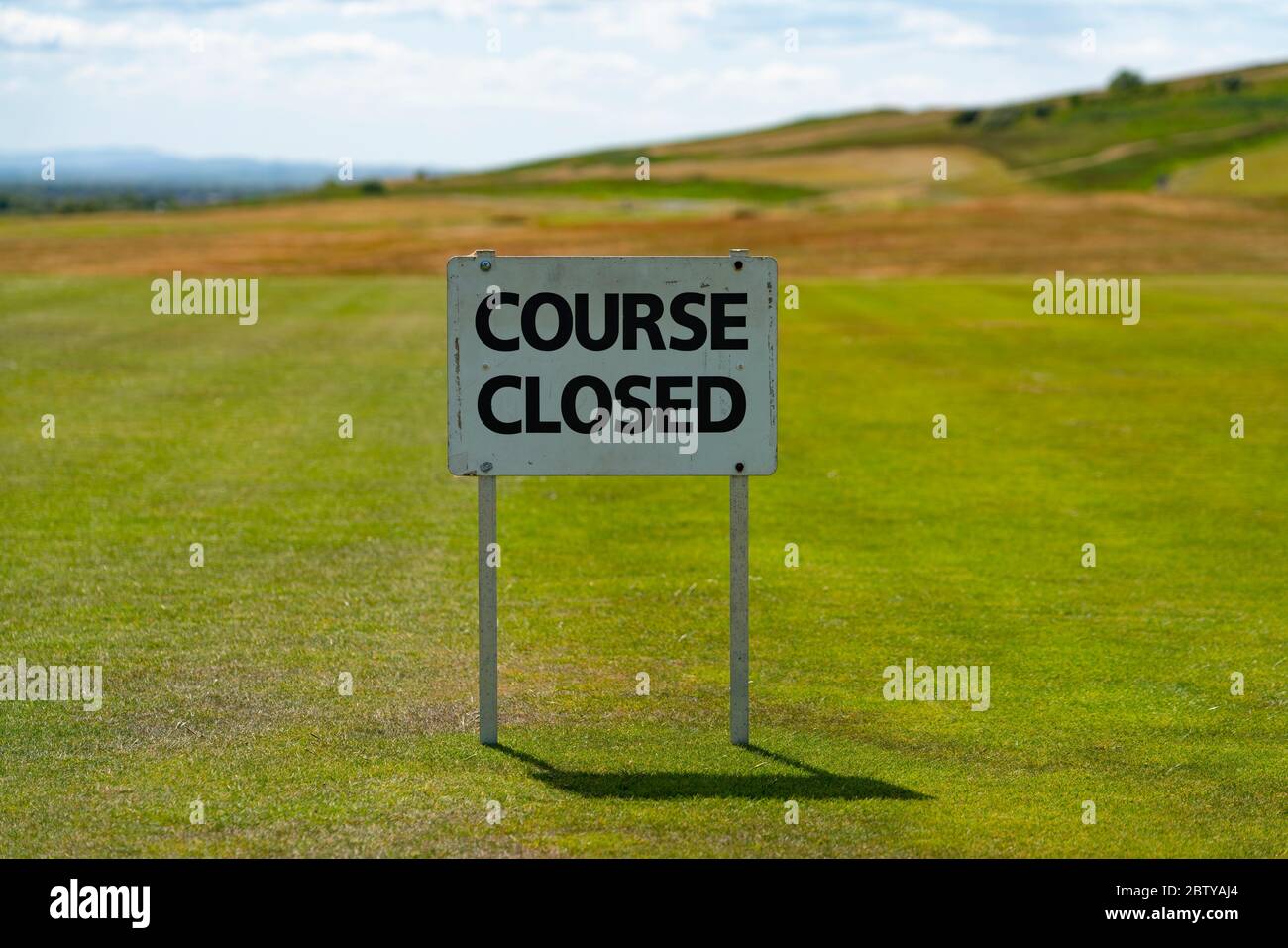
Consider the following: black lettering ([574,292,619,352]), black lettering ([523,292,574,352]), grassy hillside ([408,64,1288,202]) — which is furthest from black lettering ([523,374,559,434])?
grassy hillside ([408,64,1288,202])

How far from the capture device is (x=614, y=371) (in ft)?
26.1

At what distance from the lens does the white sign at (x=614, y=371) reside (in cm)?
786

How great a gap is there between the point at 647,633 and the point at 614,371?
2.78m

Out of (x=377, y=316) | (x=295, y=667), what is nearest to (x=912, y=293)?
(x=377, y=316)

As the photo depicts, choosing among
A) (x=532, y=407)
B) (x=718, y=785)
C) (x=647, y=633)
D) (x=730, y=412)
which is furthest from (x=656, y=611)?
(x=718, y=785)

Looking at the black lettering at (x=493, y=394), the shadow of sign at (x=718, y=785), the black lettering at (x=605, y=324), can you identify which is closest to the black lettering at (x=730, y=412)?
the black lettering at (x=605, y=324)

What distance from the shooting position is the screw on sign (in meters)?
7.85

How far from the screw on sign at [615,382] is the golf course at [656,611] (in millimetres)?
940

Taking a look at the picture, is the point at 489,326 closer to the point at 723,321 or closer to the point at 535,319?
the point at 535,319

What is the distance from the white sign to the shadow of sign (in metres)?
1.46

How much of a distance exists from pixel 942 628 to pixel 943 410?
1167 centimetres

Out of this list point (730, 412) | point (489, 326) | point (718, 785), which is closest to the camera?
point (718, 785)

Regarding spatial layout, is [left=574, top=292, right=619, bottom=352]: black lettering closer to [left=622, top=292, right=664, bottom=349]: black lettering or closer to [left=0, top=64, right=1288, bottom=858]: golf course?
[left=622, top=292, right=664, bottom=349]: black lettering
